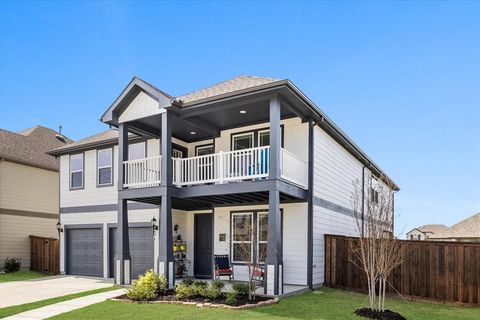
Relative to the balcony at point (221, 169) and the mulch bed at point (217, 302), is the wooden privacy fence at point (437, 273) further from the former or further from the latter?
the mulch bed at point (217, 302)

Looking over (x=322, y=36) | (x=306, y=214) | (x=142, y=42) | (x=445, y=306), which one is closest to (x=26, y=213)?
(x=142, y=42)

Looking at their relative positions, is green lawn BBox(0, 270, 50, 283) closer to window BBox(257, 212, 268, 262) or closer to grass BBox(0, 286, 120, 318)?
grass BBox(0, 286, 120, 318)

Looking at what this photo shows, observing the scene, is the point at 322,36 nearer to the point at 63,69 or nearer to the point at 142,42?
the point at 142,42

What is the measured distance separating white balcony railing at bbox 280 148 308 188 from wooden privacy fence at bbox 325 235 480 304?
2.51 m

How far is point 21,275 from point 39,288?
548cm

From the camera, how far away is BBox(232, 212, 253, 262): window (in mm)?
14031

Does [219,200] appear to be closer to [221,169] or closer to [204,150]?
[221,169]

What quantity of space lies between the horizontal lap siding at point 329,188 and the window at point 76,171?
37.2 feet

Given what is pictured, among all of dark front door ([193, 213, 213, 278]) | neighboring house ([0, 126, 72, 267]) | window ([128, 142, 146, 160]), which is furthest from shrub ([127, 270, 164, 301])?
neighboring house ([0, 126, 72, 267])

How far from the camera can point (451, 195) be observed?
3328 centimetres

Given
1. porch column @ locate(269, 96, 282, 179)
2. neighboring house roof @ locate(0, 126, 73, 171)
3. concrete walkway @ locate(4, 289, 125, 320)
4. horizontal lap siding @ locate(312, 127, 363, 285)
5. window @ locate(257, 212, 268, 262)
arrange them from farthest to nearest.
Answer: neighboring house roof @ locate(0, 126, 73, 171), window @ locate(257, 212, 268, 262), horizontal lap siding @ locate(312, 127, 363, 285), porch column @ locate(269, 96, 282, 179), concrete walkway @ locate(4, 289, 125, 320)

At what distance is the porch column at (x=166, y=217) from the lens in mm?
12117

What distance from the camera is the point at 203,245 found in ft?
52.9

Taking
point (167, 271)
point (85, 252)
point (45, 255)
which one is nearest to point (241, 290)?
point (167, 271)
